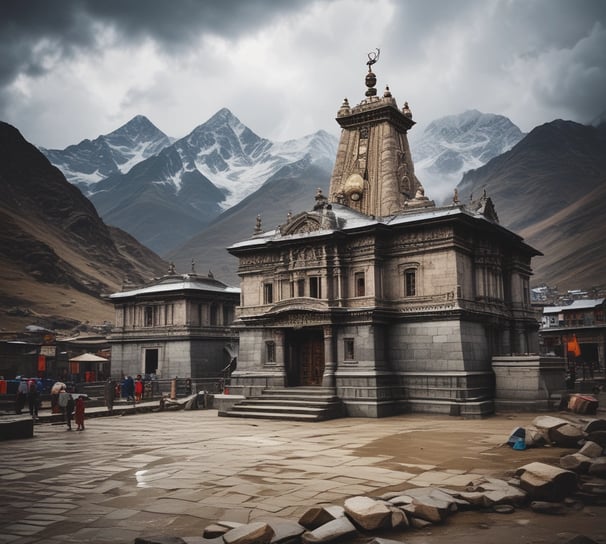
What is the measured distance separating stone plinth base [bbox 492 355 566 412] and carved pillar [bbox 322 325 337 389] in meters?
8.85

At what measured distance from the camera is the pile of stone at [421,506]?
972 centimetres

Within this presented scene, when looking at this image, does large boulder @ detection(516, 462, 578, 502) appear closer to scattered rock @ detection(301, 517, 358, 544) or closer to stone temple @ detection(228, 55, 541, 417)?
scattered rock @ detection(301, 517, 358, 544)

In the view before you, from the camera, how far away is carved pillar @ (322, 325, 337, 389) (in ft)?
107

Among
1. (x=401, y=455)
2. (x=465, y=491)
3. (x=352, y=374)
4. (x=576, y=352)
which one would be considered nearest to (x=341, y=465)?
(x=401, y=455)

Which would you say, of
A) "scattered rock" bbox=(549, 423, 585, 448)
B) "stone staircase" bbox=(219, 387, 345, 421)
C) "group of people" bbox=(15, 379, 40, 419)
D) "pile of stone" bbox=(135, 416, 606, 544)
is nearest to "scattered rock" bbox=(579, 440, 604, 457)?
"pile of stone" bbox=(135, 416, 606, 544)

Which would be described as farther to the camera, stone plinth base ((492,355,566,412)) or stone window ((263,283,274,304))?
stone window ((263,283,274,304))

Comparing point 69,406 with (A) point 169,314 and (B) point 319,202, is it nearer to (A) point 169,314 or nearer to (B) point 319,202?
(B) point 319,202

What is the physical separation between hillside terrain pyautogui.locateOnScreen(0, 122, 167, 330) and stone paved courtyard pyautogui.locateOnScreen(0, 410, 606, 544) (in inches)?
2739

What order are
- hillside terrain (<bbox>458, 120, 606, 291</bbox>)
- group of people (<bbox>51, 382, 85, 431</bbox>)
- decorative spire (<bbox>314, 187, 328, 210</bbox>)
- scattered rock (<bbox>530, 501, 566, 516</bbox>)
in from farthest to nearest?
1. hillside terrain (<bbox>458, 120, 606, 291</bbox>)
2. decorative spire (<bbox>314, 187, 328, 210</bbox>)
3. group of people (<bbox>51, 382, 85, 431</bbox>)
4. scattered rock (<bbox>530, 501, 566, 516</bbox>)

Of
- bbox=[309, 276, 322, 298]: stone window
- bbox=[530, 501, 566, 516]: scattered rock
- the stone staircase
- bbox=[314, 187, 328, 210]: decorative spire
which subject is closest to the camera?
bbox=[530, 501, 566, 516]: scattered rock

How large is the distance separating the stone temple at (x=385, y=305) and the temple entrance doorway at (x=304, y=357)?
6 centimetres

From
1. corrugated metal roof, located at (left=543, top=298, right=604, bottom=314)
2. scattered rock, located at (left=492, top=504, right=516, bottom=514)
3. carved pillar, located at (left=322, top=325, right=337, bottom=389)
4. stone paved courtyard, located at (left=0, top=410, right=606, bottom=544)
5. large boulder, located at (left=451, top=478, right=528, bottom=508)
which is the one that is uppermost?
corrugated metal roof, located at (left=543, top=298, right=604, bottom=314)

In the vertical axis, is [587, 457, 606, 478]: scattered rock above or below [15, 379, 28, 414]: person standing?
below

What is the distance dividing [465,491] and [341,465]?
4.46 metres
